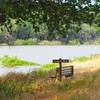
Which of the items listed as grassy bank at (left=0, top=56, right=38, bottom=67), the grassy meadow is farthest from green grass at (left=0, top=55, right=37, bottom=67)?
the grassy meadow

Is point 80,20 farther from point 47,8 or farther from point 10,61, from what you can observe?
point 10,61

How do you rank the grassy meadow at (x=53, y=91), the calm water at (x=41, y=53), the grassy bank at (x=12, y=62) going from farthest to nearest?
the calm water at (x=41, y=53) < the grassy bank at (x=12, y=62) < the grassy meadow at (x=53, y=91)

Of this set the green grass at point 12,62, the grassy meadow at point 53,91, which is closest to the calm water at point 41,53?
the green grass at point 12,62

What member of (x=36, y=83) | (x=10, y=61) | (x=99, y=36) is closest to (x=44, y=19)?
(x=36, y=83)

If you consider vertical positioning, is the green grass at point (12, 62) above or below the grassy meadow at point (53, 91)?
below

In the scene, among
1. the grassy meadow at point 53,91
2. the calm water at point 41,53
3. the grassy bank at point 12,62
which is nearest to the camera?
the grassy meadow at point 53,91

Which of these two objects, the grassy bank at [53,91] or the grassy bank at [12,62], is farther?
the grassy bank at [12,62]

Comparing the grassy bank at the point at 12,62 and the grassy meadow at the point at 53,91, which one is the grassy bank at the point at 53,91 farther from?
the grassy bank at the point at 12,62

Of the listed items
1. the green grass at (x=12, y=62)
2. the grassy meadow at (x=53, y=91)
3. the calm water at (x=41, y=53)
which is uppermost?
the grassy meadow at (x=53, y=91)

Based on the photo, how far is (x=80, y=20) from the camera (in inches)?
655

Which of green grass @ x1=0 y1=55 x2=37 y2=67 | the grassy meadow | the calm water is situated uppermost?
the grassy meadow

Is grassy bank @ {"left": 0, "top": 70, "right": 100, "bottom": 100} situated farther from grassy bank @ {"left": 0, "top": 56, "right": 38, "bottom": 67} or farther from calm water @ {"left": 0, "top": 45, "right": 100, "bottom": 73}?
calm water @ {"left": 0, "top": 45, "right": 100, "bottom": 73}

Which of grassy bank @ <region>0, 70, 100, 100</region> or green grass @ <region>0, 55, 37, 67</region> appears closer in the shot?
grassy bank @ <region>0, 70, 100, 100</region>

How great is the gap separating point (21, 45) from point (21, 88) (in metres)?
68.4
